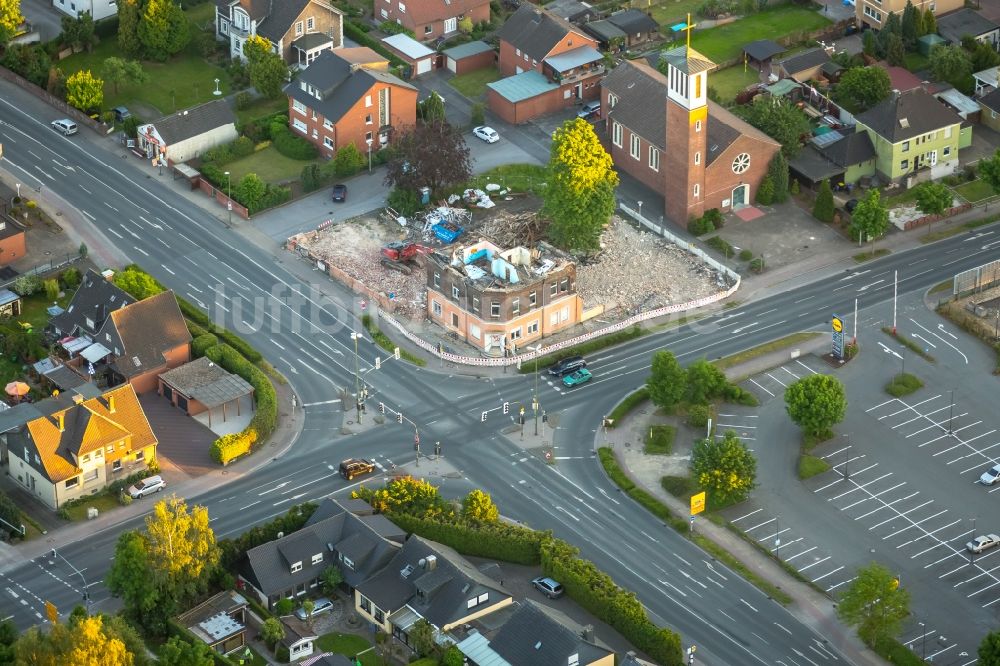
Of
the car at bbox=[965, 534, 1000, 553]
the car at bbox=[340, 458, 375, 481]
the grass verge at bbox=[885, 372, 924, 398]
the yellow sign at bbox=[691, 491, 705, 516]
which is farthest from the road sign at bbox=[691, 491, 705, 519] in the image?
the car at bbox=[340, 458, 375, 481]

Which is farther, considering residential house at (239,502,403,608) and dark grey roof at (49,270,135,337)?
dark grey roof at (49,270,135,337)

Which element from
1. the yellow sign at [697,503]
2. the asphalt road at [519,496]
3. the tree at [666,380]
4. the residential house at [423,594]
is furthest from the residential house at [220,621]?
the tree at [666,380]

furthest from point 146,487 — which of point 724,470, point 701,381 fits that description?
point 701,381

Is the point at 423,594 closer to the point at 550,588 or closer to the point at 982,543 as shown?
the point at 550,588

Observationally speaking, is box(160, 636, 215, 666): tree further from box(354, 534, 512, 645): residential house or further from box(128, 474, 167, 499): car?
box(128, 474, 167, 499): car

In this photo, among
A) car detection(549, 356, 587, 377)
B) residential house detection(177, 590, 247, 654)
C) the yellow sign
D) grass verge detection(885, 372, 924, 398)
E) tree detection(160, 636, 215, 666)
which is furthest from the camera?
car detection(549, 356, 587, 377)

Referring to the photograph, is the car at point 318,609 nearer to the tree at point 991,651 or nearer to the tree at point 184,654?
the tree at point 184,654

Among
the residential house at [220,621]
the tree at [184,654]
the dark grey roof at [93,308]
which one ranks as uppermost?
the dark grey roof at [93,308]
